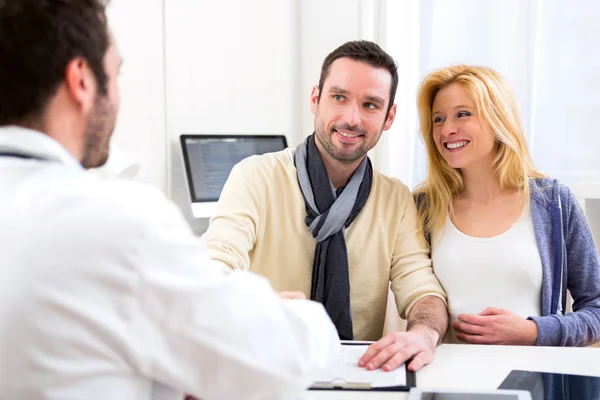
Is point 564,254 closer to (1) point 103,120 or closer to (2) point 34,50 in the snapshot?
(1) point 103,120

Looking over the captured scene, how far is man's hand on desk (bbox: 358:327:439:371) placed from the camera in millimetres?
1403

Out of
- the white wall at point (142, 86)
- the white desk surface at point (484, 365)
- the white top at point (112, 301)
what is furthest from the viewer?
the white wall at point (142, 86)

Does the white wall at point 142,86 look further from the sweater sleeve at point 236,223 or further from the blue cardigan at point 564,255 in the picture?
the blue cardigan at point 564,255

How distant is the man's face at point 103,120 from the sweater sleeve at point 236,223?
85 cm

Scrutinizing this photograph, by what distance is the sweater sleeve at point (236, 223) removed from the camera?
1784 mm

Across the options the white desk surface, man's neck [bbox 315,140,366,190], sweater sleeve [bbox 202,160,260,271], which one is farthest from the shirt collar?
man's neck [bbox 315,140,366,190]

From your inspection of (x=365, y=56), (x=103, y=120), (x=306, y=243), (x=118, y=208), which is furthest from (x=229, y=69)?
(x=118, y=208)

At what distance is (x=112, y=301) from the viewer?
738 mm

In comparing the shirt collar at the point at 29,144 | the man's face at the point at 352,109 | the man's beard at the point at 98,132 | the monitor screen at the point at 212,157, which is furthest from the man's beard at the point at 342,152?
the shirt collar at the point at 29,144

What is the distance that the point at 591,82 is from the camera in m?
2.81

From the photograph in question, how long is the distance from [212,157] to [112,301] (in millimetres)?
2381

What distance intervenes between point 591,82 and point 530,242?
1190 millimetres

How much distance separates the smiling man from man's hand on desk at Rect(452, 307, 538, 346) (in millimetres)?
86

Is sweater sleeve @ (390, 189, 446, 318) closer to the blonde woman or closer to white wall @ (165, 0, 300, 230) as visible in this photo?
the blonde woman
